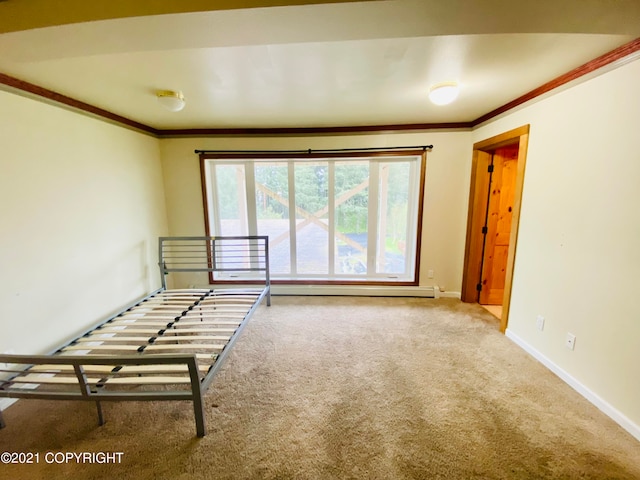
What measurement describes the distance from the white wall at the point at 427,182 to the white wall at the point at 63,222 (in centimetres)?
48

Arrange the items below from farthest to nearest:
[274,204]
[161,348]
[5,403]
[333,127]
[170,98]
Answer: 1. [274,204]
2. [333,127]
3. [170,98]
4. [161,348]
5. [5,403]

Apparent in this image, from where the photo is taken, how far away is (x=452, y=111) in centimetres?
262

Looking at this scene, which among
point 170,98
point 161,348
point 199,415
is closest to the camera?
point 199,415

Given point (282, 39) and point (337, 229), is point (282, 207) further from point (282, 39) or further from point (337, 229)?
point (282, 39)

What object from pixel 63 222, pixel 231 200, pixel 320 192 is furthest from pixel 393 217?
pixel 63 222

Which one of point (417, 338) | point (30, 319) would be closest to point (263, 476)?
point (417, 338)

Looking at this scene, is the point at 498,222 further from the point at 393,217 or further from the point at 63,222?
the point at 63,222

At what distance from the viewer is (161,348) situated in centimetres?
181

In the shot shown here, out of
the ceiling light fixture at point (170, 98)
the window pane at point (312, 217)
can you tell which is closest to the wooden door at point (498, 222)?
the window pane at point (312, 217)

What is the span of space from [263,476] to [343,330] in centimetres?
149

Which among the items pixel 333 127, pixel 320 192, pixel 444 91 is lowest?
pixel 320 192

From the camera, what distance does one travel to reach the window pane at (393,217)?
3354mm

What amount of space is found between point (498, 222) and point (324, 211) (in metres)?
2.15

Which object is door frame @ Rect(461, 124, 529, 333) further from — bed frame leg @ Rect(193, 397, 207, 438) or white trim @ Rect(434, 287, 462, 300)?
bed frame leg @ Rect(193, 397, 207, 438)
